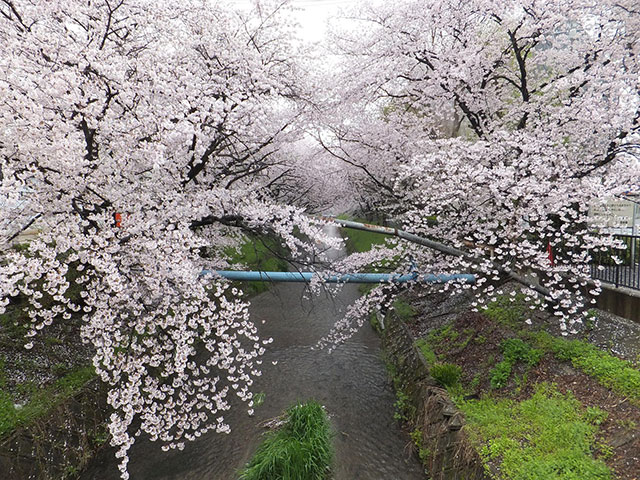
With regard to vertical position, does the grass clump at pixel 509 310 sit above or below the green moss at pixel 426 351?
above

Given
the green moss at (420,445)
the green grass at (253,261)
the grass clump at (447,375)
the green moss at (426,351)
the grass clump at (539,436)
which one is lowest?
the green moss at (420,445)

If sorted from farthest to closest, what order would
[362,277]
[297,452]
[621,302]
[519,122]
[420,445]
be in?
1. [362,277]
2. [519,122]
3. [621,302]
4. [420,445]
5. [297,452]

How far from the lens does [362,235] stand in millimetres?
28438

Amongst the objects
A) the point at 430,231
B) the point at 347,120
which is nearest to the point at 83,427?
the point at 430,231

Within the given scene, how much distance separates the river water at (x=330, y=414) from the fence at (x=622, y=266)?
606 cm

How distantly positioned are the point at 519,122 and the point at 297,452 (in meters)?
9.65

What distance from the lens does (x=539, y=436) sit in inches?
215

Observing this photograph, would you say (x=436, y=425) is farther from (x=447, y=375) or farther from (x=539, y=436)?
(x=539, y=436)

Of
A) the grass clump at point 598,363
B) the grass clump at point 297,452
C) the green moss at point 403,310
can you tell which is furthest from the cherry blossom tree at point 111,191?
the green moss at point 403,310

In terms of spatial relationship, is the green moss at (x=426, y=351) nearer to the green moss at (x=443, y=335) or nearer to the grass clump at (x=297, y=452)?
the green moss at (x=443, y=335)

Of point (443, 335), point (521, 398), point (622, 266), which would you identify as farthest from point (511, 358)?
point (622, 266)

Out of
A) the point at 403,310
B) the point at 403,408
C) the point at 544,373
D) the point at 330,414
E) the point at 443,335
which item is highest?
the point at 403,310

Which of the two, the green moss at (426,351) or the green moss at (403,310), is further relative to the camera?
the green moss at (403,310)

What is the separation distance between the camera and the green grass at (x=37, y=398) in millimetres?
6113
